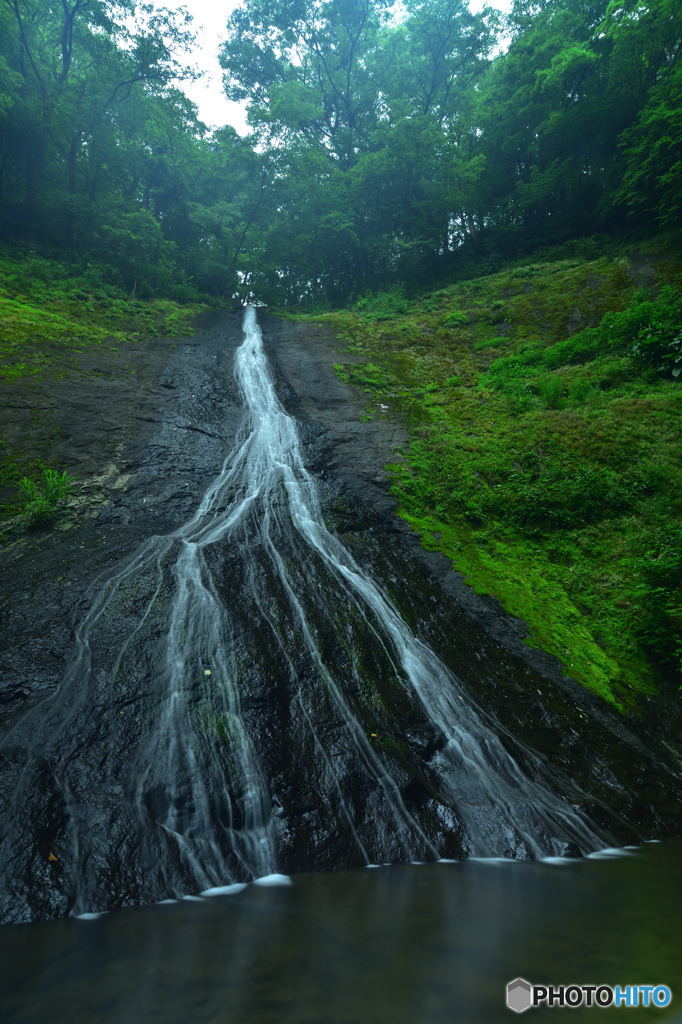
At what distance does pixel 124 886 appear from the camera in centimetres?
285

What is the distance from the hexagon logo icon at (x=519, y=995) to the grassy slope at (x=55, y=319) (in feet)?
23.5

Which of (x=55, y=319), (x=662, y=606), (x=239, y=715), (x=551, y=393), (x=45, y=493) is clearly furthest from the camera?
(x=55, y=319)

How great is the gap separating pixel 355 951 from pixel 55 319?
49.9 ft

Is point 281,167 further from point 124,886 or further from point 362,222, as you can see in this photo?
point 124,886

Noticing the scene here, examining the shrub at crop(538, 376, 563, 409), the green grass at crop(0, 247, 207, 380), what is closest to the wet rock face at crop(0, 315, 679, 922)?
the green grass at crop(0, 247, 207, 380)

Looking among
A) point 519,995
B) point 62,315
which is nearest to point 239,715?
point 519,995

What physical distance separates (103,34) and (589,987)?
28.4m

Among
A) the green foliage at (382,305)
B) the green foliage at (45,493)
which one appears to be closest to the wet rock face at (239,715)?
the green foliage at (45,493)

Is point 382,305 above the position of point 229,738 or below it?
above

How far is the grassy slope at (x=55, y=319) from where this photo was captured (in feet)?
30.8

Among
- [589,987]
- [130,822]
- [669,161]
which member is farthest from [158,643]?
[669,161]

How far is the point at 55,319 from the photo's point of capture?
12844mm

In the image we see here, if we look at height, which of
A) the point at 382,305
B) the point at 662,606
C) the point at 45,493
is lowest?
the point at 662,606

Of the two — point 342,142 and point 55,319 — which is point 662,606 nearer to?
point 55,319
